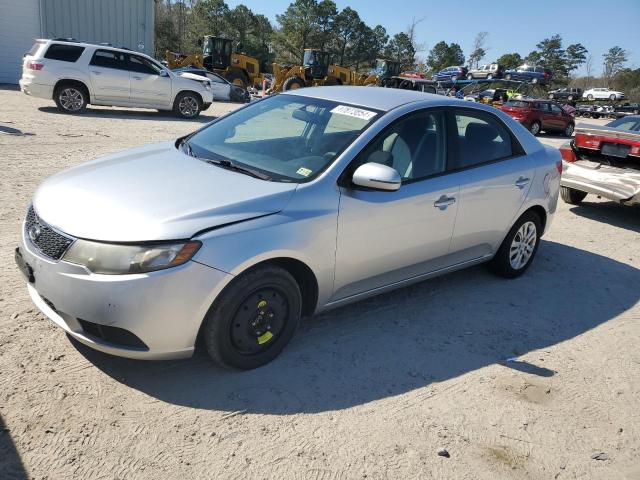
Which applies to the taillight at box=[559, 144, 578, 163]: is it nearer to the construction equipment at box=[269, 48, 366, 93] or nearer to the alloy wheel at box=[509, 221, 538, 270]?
the alloy wheel at box=[509, 221, 538, 270]

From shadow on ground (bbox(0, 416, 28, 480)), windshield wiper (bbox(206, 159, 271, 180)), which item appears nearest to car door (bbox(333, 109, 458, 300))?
windshield wiper (bbox(206, 159, 271, 180))

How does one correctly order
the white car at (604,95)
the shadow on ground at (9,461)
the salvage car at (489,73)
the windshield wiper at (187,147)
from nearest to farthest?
the shadow on ground at (9,461)
the windshield wiper at (187,147)
the salvage car at (489,73)
the white car at (604,95)

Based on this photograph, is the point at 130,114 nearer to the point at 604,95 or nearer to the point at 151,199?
the point at 151,199

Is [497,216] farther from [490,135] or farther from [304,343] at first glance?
[304,343]

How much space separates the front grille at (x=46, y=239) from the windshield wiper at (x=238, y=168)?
3.68 ft

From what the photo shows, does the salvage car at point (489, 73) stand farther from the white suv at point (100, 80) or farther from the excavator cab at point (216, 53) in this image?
the white suv at point (100, 80)

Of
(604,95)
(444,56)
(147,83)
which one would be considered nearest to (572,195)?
(147,83)

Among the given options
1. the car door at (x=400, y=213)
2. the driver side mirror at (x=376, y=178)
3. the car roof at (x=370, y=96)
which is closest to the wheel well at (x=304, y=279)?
the car door at (x=400, y=213)

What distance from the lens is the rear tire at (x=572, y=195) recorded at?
852 cm

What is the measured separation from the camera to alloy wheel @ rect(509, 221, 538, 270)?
5.03 m

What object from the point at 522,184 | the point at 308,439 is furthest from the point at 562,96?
the point at 308,439

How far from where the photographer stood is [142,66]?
14.4 meters

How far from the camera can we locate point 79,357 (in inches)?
127

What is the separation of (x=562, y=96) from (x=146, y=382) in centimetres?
5019
